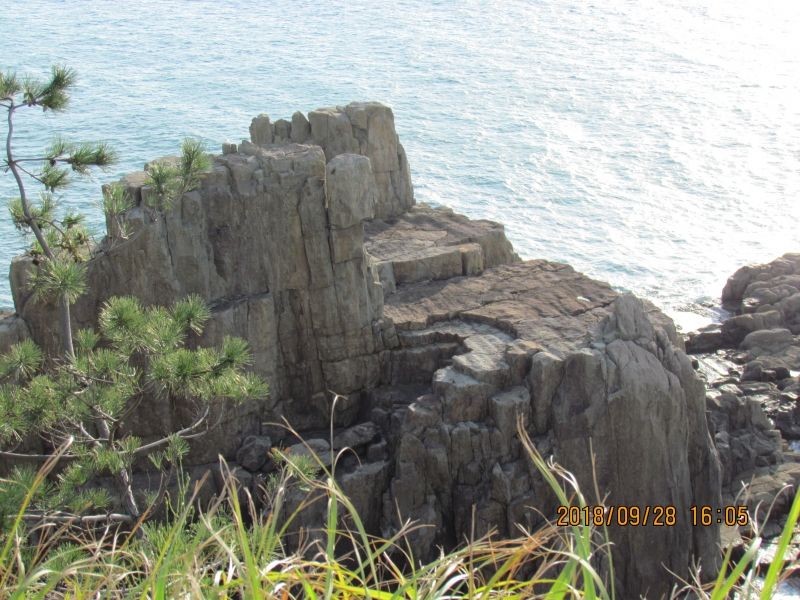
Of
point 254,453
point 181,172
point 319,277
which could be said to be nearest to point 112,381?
point 181,172

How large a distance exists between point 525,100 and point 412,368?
Result: 30686 millimetres

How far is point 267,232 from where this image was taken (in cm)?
1577

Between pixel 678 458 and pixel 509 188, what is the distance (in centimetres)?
2178

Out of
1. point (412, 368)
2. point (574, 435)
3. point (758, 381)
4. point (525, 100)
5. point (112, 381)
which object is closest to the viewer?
point (112, 381)

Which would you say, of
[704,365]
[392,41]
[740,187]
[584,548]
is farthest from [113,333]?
[392,41]

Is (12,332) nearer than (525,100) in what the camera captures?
Yes

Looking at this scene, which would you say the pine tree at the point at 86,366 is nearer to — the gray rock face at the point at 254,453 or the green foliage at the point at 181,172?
the green foliage at the point at 181,172

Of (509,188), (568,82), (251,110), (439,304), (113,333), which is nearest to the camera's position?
(113,333)

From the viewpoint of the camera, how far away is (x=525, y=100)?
45188mm

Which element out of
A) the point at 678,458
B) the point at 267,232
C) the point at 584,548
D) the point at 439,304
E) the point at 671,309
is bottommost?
the point at 671,309

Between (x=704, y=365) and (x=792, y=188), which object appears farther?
(x=792, y=188)

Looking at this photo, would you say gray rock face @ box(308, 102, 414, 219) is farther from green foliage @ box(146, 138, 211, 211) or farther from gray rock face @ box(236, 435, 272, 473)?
green foliage @ box(146, 138, 211, 211)

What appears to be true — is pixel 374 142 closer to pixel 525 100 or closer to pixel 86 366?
pixel 86 366

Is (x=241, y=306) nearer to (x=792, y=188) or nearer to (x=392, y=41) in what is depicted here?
(x=792, y=188)
